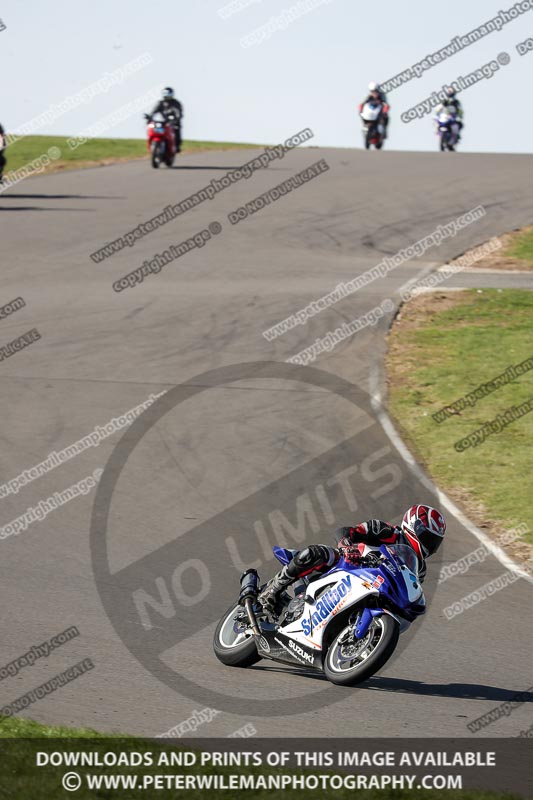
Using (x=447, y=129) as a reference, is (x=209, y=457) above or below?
below

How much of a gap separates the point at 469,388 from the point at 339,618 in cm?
880

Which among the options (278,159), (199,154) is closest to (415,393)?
(278,159)

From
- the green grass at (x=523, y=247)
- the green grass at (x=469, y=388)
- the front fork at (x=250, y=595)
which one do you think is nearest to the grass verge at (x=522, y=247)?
the green grass at (x=523, y=247)

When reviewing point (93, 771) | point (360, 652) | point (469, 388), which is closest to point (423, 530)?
point (360, 652)

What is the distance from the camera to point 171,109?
32.3 m

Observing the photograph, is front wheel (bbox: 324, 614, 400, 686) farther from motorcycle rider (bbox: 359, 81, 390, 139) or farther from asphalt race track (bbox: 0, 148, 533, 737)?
motorcycle rider (bbox: 359, 81, 390, 139)

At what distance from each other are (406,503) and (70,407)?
4.91 meters

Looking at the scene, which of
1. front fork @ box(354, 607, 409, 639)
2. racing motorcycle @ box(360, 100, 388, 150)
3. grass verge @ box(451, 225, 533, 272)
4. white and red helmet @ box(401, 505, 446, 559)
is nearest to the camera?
front fork @ box(354, 607, 409, 639)

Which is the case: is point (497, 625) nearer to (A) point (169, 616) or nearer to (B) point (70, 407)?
(A) point (169, 616)

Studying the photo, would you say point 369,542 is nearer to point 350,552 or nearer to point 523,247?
point 350,552

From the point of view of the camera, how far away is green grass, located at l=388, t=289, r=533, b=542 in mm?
12266

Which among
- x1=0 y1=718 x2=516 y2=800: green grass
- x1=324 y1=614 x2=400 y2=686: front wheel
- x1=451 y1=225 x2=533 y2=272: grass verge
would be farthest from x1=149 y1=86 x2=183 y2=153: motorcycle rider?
x1=0 y1=718 x2=516 y2=800: green grass

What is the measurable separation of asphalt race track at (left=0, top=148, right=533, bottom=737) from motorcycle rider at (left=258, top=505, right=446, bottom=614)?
0.79 metres

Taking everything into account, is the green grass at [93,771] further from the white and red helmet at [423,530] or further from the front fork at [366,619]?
the white and red helmet at [423,530]
